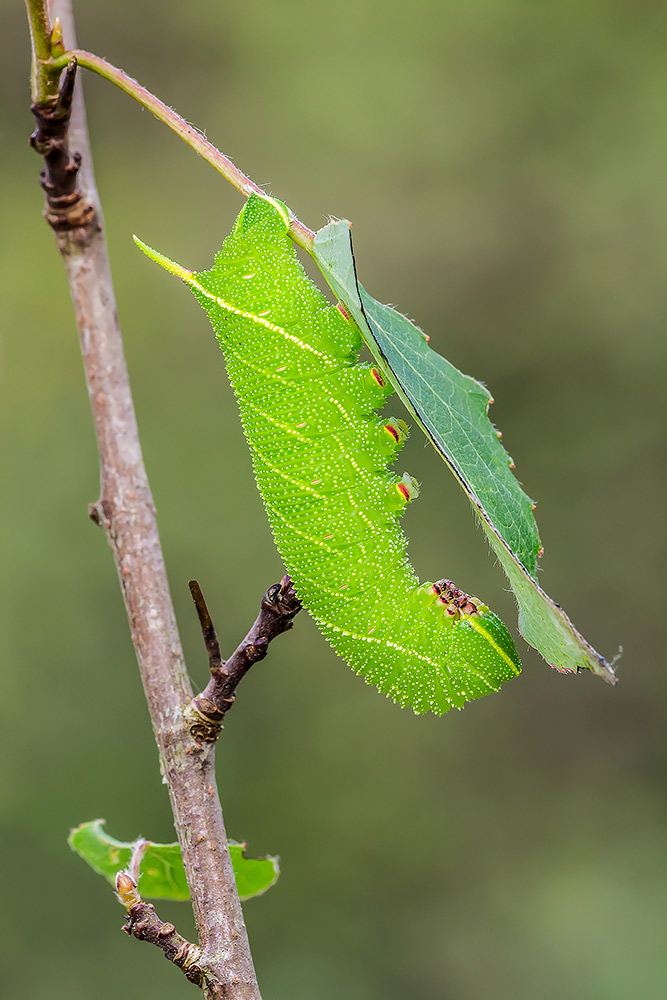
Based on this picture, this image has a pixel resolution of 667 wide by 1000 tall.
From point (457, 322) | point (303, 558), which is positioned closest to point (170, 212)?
point (457, 322)

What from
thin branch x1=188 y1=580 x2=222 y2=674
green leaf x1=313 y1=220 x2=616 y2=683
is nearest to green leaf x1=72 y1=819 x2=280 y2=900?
thin branch x1=188 y1=580 x2=222 y2=674

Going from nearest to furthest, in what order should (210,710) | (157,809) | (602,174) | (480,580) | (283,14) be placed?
(210,710), (157,809), (480,580), (602,174), (283,14)

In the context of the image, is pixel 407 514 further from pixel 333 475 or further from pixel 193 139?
pixel 193 139

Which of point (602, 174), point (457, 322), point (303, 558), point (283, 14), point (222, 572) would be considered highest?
point (283, 14)

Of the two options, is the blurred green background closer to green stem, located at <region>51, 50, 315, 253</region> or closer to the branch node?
the branch node

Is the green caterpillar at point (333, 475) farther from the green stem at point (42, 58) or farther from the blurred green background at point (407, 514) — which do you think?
the blurred green background at point (407, 514)

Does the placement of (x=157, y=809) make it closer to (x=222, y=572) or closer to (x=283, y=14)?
(x=222, y=572)

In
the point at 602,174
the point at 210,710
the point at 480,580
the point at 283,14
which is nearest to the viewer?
the point at 210,710
